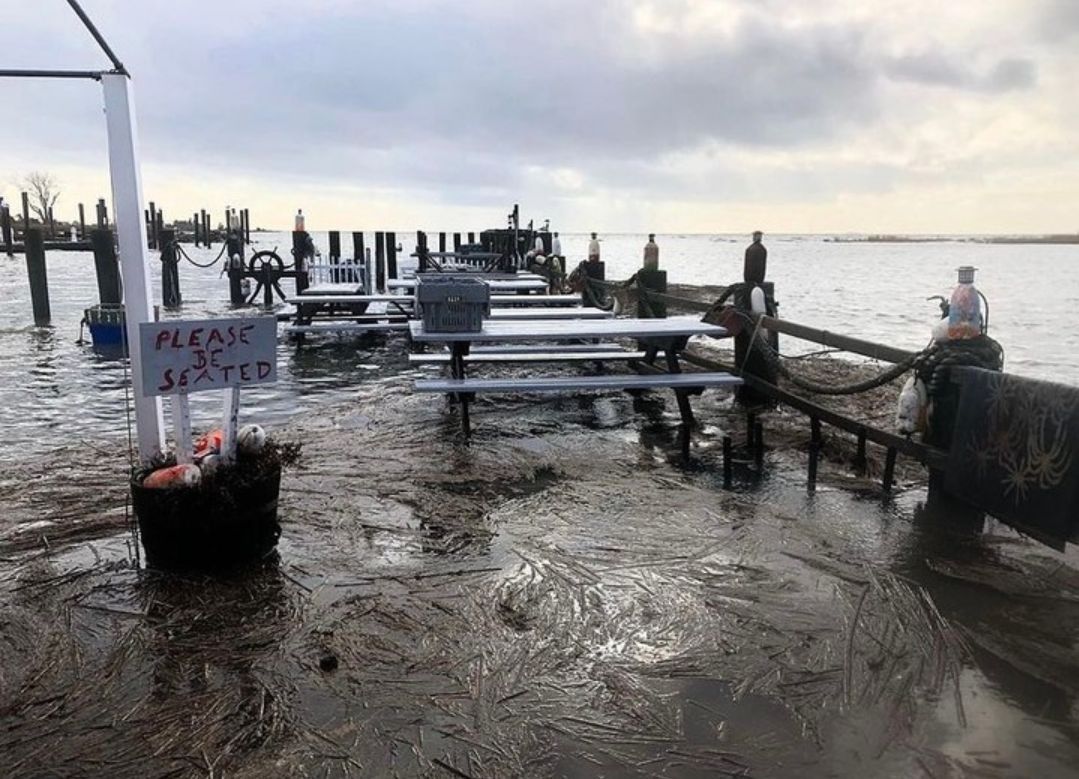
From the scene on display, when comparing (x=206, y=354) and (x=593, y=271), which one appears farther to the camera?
(x=593, y=271)

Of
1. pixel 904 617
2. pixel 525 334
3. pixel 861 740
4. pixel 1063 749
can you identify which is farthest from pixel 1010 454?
pixel 525 334

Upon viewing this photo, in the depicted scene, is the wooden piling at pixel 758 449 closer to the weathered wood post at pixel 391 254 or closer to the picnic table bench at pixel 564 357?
the picnic table bench at pixel 564 357

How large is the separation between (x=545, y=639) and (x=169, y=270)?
20.4 meters

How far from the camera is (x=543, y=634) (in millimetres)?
3561

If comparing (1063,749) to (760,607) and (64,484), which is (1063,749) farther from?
(64,484)

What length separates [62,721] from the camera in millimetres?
2906

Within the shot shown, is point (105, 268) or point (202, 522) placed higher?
point (105, 268)

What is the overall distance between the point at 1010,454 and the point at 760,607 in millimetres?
1838

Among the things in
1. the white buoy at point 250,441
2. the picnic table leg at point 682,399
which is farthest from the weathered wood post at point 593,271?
the white buoy at point 250,441

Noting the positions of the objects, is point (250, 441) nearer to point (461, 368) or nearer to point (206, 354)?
point (206, 354)

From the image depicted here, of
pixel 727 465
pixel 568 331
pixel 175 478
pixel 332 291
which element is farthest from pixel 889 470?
pixel 332 291

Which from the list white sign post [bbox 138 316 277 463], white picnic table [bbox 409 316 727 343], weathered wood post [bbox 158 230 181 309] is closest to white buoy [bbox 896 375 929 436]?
white picnic table [bbox 409 316 727 343]

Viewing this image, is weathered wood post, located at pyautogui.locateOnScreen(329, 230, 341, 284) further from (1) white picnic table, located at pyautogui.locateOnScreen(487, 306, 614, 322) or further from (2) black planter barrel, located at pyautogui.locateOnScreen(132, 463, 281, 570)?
(2) black planter barrel, located at pyautogui.locateOnScreen(132, 463, 281, 570)

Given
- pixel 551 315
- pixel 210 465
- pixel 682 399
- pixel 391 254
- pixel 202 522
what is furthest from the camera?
pixel 391 254
